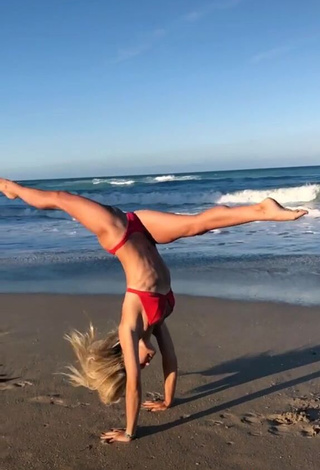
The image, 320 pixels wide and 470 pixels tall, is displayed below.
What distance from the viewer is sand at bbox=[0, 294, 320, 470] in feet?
12.1

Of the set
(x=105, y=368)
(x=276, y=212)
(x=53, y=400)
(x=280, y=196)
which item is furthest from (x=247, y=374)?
(x=280, y=196)

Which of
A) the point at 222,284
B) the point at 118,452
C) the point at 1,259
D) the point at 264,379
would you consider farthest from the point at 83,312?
the point at 1,259

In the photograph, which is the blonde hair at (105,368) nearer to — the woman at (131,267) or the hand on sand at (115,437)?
the woman at (131,267)

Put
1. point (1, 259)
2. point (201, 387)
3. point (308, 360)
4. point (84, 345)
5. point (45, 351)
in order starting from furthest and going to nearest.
Result: 1. point (1, 259)
2. point (45, 351)
3. point (308, 360)
4. point (201, 387)
5. point (84, 345)

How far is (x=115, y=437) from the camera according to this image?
12.8ft

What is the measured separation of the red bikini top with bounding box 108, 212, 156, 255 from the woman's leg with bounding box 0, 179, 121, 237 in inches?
4.3

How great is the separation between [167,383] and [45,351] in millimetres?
1850

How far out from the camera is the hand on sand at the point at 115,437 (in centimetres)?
390

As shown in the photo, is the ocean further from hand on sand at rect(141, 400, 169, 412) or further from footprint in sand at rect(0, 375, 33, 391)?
footprint in sand at rect(0, 375, 33, 391)

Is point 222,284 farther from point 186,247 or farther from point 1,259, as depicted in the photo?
point 1,259

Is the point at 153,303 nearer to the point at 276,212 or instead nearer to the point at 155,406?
the point at 155,406

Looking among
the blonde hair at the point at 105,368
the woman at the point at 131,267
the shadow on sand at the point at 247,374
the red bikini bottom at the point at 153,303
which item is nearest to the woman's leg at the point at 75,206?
the woman at the point at 131,267

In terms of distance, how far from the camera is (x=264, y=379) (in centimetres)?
493

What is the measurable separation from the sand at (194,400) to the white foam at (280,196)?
25062 mm
